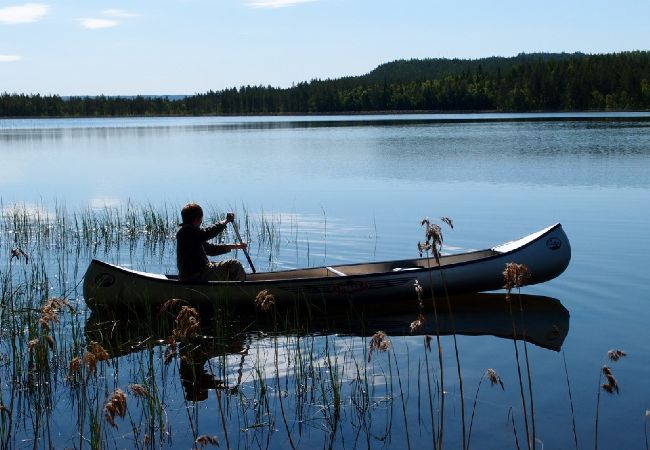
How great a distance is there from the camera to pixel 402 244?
50.0 ft

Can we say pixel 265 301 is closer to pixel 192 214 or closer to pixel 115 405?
pixel 115 405

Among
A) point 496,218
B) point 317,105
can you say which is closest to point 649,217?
point 496,218

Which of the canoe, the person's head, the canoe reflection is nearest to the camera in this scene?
the canoe reflection

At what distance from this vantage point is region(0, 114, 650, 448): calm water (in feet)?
22.0

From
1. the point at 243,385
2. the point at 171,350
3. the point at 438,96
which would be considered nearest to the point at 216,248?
the point at 243,385

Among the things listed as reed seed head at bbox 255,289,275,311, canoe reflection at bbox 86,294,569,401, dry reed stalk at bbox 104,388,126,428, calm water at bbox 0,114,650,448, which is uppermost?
reed seed head at bbox 255,289,275,311

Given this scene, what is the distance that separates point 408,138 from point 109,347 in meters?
42.1

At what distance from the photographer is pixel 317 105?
13125cm

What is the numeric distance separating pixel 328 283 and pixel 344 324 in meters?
0.55

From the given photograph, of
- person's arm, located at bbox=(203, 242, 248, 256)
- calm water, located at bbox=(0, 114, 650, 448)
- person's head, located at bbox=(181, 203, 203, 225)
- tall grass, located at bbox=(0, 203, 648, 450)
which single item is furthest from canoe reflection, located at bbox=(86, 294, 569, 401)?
person's head, located at bbox=(181, 203, 203, 225)

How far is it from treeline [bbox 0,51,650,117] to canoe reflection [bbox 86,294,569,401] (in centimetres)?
9045

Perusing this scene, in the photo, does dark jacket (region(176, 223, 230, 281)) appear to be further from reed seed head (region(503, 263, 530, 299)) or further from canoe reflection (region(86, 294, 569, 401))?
reed seed head (region(503, 263, 530, 299))

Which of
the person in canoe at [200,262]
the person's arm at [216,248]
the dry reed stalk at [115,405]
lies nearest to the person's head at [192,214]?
the person in canoe at [200,262]

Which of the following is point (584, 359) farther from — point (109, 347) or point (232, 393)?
point (109, 347)
